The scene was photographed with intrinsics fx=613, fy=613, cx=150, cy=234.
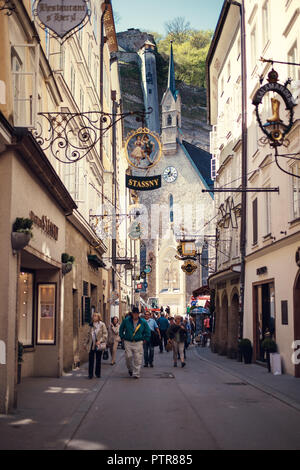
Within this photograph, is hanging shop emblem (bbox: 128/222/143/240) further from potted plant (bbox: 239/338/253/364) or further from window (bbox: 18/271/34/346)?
window (bbox: 18/271/34/346)

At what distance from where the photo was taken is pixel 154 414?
9773mm

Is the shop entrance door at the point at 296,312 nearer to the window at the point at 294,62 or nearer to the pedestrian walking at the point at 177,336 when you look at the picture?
the pedestrian walking at the point at 177,336

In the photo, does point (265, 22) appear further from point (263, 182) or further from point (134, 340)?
point (134, 340)

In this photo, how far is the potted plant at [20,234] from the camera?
10.2 m

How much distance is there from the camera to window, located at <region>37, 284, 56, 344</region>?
16219 millimetres

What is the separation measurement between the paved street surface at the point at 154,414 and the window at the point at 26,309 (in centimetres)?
129

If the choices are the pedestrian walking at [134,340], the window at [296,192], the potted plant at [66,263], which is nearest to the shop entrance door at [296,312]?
the window at [296,192]

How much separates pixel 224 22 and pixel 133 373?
750 inches

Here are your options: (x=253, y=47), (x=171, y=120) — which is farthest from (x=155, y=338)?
(x=171, y=120)

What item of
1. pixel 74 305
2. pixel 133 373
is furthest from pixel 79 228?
Answer: pixel 133 373

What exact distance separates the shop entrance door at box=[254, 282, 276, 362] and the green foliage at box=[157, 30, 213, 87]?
83398 millimetres

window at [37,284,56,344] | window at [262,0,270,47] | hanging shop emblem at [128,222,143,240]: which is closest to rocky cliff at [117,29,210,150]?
hanging shop emblem at [128,222,143,240]

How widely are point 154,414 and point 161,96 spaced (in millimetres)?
90696
